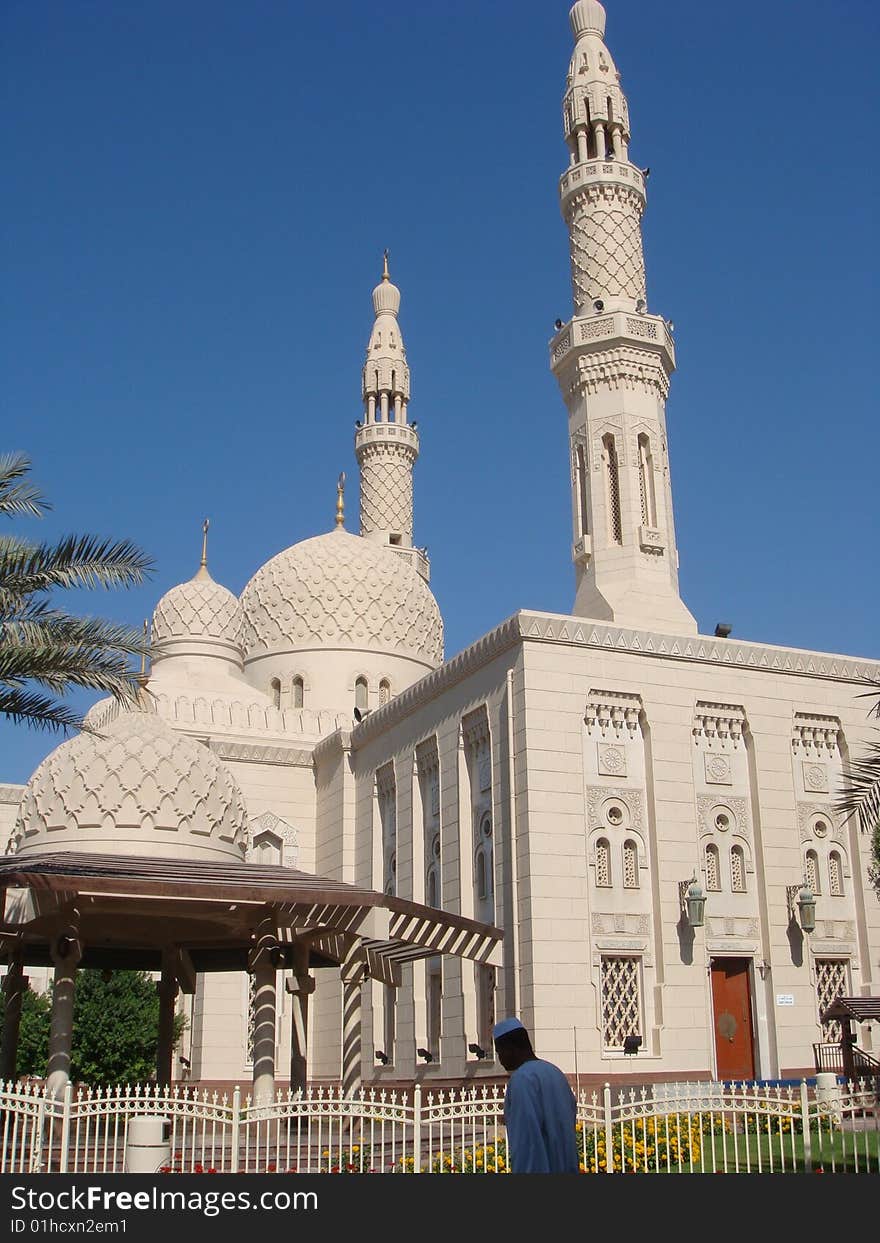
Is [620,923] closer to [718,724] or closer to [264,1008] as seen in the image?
[718,724]

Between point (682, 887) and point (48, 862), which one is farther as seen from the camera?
point (682, 887)

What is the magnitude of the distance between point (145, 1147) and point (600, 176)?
21.1 meters

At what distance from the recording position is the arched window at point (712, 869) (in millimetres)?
20234

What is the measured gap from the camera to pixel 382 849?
2481 cm

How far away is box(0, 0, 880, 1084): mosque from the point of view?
18547 millimetres

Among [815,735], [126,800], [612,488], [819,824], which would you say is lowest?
[126,800]

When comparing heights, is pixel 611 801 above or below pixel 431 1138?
above

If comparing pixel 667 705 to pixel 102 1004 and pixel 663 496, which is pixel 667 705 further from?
pixel 102 1004

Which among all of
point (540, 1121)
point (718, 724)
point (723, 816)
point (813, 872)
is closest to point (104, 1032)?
point (723, 816)

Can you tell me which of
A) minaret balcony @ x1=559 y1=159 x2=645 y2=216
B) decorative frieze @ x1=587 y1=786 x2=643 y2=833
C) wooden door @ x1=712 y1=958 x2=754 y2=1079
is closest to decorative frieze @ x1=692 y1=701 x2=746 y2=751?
decorative frieze @ x1=587 y1=786 x2=643 y2=833

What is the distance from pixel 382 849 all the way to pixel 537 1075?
19.3 m

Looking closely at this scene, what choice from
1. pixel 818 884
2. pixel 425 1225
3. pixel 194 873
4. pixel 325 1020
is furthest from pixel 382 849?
pixel 425 1225

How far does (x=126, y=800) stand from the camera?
16.4 meters

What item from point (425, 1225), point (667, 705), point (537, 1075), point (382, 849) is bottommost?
point (425, 1225)
